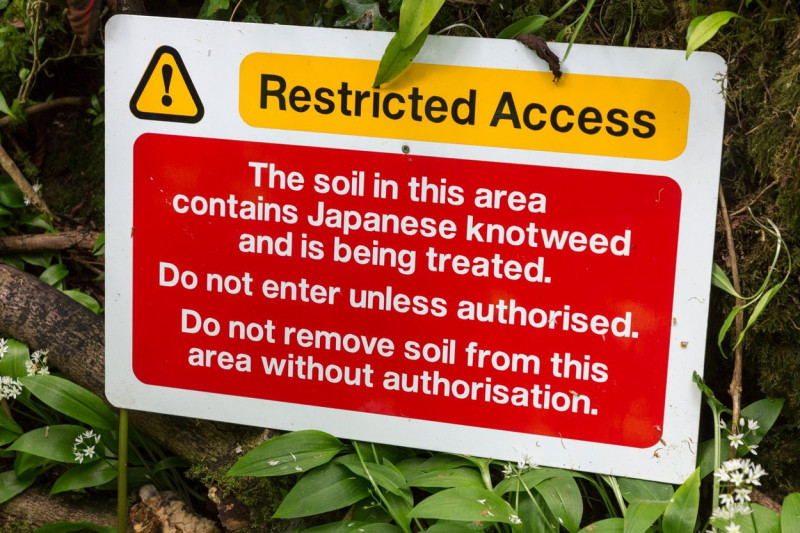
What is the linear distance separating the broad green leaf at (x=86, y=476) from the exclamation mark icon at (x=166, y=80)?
0.84 metres

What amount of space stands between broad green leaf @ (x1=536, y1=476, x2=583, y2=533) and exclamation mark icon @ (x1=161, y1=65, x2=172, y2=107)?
1063 mm

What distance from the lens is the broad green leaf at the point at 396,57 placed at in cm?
127

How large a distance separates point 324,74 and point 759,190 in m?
0.86

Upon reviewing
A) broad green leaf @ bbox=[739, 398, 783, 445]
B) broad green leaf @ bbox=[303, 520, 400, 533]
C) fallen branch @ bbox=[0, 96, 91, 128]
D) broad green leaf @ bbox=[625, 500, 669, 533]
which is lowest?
broad green leaf @ bbox=[303, 520, 400, 533]

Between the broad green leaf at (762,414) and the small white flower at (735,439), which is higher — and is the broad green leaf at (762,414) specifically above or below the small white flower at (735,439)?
below

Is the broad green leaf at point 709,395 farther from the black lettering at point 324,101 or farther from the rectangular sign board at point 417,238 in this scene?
the black lettering at point 324,101

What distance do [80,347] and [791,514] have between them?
1.55 meters

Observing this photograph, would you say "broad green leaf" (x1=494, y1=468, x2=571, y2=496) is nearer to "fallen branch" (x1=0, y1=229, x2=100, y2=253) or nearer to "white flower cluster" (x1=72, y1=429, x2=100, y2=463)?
"white flower cluster" (x1=72, y1=429, x2=100, y2=463)

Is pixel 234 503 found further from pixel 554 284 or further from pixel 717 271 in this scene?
pixel 717 271

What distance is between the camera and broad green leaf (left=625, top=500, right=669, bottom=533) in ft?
4.00

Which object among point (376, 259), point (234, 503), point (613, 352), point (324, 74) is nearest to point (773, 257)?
point (613, 352)

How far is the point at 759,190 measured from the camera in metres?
1.33

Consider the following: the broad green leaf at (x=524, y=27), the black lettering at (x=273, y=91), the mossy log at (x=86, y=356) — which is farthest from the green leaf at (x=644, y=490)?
the black lettering at (x=273, y=91)

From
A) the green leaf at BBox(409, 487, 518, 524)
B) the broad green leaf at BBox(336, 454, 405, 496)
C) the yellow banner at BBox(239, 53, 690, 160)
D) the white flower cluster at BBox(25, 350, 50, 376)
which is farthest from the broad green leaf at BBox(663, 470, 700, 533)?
the white flower cluster at BBox(25, 350, 50, 376)
